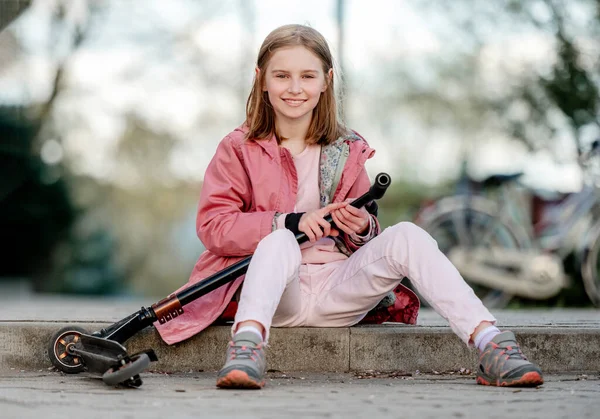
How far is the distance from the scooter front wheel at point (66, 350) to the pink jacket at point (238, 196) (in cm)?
30

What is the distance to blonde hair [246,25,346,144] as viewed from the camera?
12.5 ft

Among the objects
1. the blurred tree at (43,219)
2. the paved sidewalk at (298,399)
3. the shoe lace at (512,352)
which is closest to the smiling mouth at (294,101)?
the paved sidewalk at (298,399)

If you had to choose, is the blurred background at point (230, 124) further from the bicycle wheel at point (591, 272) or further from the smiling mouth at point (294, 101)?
the smiling mouth at point (294, 101)

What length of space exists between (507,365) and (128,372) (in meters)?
1.19

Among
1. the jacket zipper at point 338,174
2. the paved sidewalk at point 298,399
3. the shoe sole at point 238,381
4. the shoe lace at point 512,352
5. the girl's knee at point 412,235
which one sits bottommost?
the paved sidewalk at point 298,399

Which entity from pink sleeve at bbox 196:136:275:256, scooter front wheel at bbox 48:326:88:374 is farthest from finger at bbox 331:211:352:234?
scooter front wheel at bbox 48:326:88:374

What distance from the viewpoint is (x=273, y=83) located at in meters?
3.79

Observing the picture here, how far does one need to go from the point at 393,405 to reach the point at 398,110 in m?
8.77

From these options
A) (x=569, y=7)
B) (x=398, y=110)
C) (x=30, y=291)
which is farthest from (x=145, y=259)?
(x=569, y=7)

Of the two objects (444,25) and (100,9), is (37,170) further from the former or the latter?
(444,25)

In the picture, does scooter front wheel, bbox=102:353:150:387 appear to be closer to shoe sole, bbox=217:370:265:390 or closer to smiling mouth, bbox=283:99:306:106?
shoe sole, bbox=217:370:265:390

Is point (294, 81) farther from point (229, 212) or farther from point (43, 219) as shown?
→ point (43, 219)

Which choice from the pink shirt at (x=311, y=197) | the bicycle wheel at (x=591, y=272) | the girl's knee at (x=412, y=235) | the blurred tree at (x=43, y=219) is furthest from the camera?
the blurred tree at (x=43, y=219)

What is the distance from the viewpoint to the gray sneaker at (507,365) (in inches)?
122
